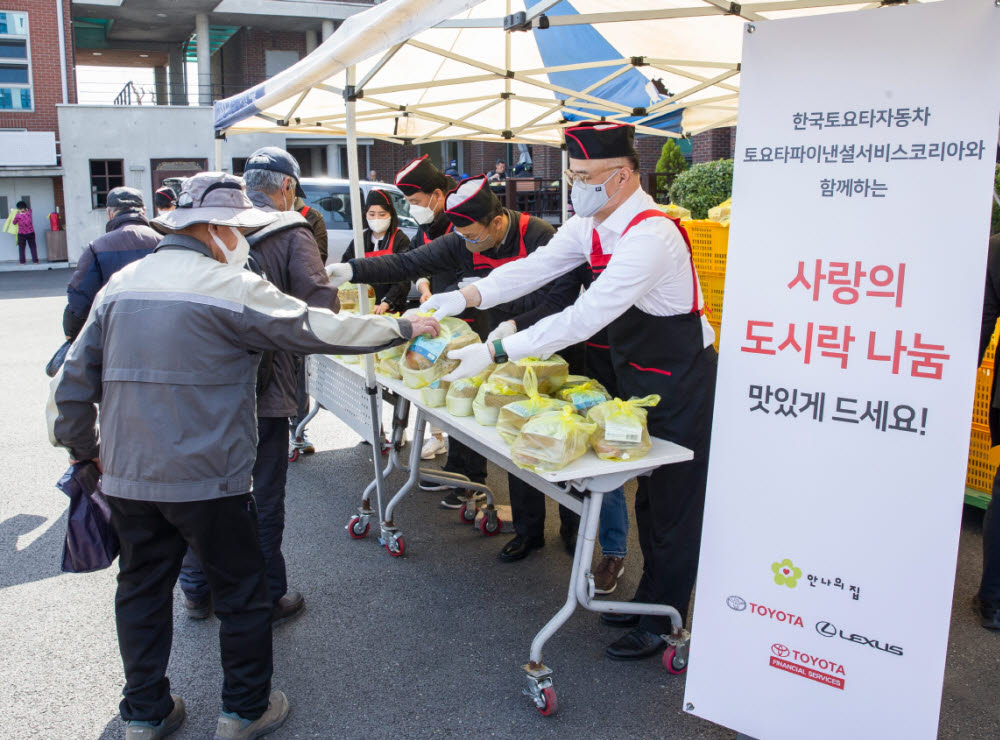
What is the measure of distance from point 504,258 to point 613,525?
1510 mm

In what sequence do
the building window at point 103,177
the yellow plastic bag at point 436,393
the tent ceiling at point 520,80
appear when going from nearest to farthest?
the yellow plastic bag at point 436,393 → the tent ceiling at point 520,80 → the building window at point 103,177

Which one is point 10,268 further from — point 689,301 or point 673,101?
point 689,301

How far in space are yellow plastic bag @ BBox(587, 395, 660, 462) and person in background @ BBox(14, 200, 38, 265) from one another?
24022mm

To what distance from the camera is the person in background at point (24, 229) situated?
73.6ft

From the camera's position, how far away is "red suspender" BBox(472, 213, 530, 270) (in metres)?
4.34

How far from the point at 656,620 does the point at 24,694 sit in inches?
101

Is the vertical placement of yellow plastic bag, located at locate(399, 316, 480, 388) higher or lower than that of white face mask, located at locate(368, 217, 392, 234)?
lower

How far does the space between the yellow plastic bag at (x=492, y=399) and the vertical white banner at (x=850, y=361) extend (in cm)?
101

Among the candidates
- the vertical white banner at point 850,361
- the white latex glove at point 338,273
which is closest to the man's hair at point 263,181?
the white latex glove at point 338,273

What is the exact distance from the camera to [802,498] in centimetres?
249

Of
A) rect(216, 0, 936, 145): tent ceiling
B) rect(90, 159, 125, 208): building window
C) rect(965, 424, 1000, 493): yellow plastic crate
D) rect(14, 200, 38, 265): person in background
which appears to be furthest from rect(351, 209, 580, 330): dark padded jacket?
rect(90, 159, 125, 208): building window

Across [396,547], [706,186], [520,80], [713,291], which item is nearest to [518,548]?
[396,547]

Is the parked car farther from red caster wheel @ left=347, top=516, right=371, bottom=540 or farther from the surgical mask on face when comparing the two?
the surgical mask on face

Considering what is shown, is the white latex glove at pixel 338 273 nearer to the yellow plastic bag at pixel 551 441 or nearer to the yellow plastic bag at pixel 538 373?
the yellow plastic bag at pixel 538 373
